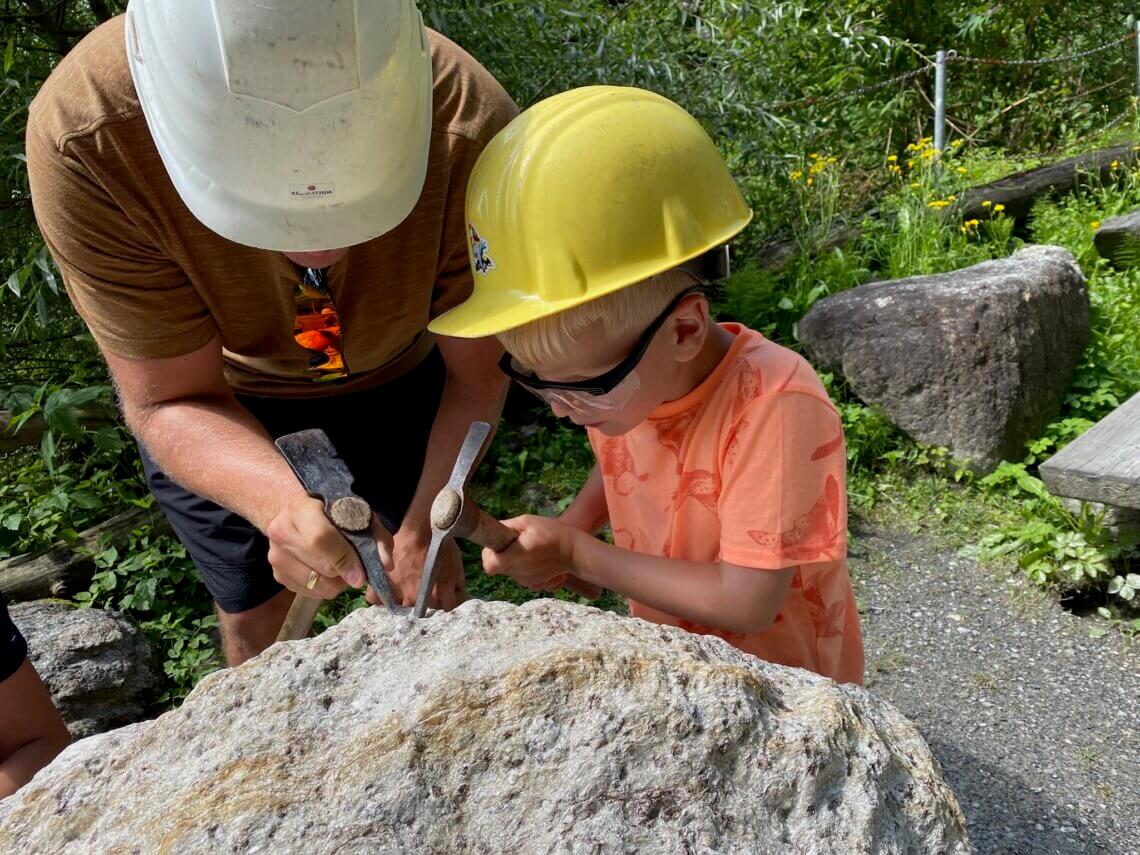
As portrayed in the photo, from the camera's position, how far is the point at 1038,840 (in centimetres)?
A: 246

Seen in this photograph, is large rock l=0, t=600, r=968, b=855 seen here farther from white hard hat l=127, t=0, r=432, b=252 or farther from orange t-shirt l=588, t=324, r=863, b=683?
white hard hat l=127, t=0, r=432, b=252

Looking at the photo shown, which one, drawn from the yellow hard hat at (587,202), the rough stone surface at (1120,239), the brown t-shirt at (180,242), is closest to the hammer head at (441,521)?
the yellow hard hat at (587,202)

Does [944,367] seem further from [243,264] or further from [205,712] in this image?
[205,712]

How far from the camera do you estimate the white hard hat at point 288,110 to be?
138cm

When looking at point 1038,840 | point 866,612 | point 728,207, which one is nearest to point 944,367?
point 866,612

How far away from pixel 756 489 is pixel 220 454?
3.52ft

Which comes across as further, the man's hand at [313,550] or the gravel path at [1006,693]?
the gravel path at [1006,693]

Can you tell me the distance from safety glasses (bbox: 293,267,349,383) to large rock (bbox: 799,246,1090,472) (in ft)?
8.94

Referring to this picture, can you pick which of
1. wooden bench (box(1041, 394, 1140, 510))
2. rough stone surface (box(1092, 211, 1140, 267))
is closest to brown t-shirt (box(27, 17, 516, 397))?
wooden bench (box(1041, 394, 1140, 510))

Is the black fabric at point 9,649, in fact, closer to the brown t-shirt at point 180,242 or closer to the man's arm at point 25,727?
the man's arm at point 25,727

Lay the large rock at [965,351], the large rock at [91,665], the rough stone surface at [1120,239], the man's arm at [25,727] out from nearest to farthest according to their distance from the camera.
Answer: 1. the man's arm at [25,727]
2. the large rock at [91,665]
3. the large rock at [965,351]
4. the rough stone surface at [1120,239]

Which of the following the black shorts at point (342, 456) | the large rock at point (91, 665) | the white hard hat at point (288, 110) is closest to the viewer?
the white hard hat at point (288, 110)

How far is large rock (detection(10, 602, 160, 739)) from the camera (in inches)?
116

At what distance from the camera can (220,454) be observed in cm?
195
